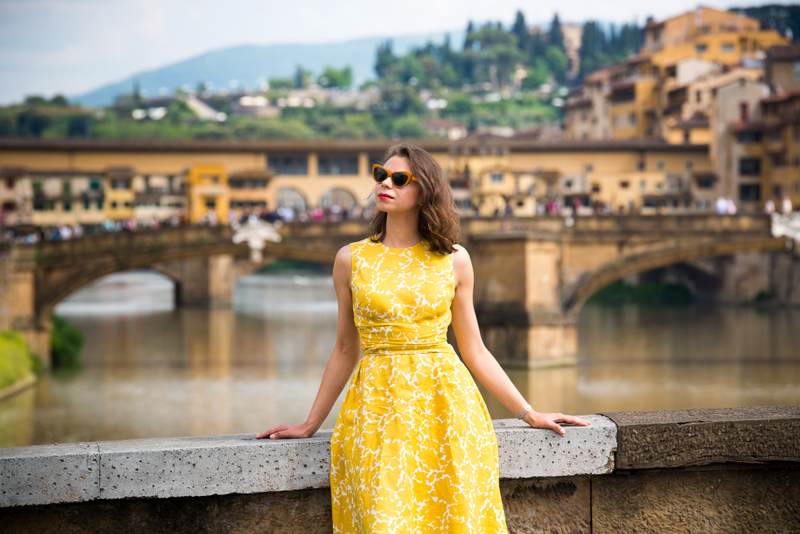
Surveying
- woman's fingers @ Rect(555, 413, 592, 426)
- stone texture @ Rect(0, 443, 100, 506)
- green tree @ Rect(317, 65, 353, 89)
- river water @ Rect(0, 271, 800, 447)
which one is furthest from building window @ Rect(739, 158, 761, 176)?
green tree @ Rect(317, 65, 353, 89)

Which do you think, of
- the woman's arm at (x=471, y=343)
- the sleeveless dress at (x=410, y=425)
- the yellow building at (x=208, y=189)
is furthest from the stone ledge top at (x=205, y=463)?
the yellow building at (x=208, y=189)

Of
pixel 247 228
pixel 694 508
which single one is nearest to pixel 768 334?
pixel 247 228

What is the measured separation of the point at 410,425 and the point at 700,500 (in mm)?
1099

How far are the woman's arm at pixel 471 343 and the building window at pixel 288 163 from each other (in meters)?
50.8

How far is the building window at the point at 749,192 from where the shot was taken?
175ft

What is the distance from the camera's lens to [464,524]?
3.61m

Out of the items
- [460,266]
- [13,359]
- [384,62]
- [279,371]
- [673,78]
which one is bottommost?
[279,371]

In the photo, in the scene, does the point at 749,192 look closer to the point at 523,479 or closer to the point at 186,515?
the point at 523,479

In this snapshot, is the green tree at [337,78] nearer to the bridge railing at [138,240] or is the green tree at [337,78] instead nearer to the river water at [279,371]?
the river water at [279,371]

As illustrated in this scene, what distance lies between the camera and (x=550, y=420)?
397 cm

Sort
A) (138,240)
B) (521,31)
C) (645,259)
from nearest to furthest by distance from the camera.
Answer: (138,240), (645,259), (521,31)

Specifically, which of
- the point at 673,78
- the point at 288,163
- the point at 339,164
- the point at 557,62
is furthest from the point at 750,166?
the point at 557,62

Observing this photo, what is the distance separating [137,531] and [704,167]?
52.6 meters

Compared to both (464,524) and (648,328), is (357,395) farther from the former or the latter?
(648,328)
